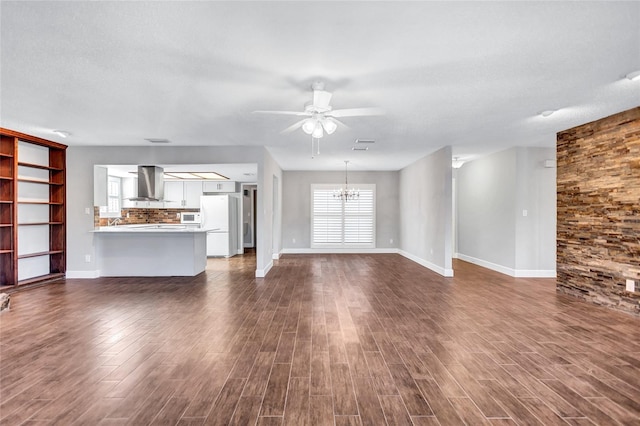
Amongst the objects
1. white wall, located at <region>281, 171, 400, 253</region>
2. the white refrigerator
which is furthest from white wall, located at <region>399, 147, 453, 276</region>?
the white refrigerator

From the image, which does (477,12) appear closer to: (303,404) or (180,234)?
(303,404)

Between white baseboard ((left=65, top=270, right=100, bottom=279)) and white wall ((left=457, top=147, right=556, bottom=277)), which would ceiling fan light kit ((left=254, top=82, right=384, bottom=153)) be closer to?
white wall ((left=457, top=147, right=556, bottom=277))

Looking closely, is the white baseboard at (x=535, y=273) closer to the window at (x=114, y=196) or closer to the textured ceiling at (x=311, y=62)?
the textured ceiling at (x=311, y=62)

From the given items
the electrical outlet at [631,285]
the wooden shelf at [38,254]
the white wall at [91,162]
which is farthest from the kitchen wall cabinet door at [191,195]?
the electrical outlet at [631,285]

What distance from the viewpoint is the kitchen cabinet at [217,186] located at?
9.26m

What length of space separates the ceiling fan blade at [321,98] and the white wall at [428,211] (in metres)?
3.71

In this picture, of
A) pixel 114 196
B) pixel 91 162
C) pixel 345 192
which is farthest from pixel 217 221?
pixel 345 192

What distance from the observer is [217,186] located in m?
9.34

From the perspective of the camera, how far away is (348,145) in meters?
5.96

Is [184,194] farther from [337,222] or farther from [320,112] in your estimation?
[320,112]

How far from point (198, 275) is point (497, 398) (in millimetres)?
5396

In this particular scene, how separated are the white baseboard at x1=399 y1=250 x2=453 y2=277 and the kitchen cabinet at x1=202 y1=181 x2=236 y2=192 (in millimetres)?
5330

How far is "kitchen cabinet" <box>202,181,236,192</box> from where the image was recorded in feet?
30.4

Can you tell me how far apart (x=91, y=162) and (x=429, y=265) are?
277 inches
